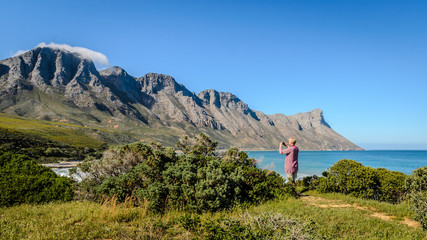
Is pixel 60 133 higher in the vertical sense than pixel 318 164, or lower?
higher

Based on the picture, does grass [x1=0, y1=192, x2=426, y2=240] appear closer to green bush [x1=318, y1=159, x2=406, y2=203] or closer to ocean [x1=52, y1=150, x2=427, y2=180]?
green bush [x1=318, y1=159, x2=406, y2=203]

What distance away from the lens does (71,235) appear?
4895mm

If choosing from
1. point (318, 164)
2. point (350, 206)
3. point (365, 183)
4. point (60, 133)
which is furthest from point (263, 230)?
point (60, 133)

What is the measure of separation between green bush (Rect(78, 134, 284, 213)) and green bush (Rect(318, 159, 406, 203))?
3545 mm

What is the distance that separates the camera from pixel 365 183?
10516 mm

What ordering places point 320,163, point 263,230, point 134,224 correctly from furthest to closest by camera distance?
point 320,163 < point 134,224 < point 263,230

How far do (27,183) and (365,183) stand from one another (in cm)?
1399

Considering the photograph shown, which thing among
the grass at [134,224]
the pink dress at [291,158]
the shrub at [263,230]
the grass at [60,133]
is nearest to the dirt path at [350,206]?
the grass at [134,224]

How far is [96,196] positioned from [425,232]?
35.2 feet

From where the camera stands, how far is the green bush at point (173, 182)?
25.3 feet

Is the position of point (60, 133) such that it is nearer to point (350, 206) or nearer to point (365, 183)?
point (365, 183)

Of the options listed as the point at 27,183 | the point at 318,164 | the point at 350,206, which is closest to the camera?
the point at 27,183

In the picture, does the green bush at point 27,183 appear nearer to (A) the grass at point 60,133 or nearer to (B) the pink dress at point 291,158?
(B) the pink dress at point 291,158

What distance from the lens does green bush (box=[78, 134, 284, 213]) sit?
25.3 ft
